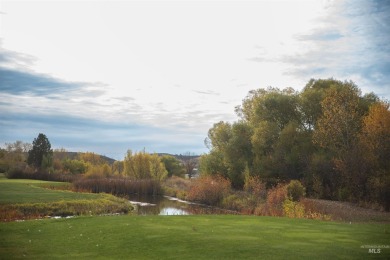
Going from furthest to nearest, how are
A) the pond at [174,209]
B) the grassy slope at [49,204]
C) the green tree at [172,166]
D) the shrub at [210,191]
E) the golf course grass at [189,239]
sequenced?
the green tree at [172,166] < the shrub at [210,191] < the pond at [174,209] < the grassy slope at [49,204] < the golf course grass at [189,239]

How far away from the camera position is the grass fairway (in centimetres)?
1253

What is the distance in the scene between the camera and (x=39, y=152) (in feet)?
224

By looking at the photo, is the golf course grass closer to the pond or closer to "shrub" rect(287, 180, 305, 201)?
"shrub" rect(287, 180, 305, 201)

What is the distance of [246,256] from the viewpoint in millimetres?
12008

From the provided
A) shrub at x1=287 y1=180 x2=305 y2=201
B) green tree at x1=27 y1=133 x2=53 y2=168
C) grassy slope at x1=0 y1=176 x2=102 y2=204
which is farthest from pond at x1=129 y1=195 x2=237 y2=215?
green tree at x1=27 y1=133 x2=53 y2=168

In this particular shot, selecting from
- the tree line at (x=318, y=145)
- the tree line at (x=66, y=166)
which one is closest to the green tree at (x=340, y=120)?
the tree line at (x=318, y=145)

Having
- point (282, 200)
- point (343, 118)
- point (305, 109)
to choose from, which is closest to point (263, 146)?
point (305, 109)

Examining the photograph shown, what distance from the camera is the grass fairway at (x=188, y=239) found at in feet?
41.1

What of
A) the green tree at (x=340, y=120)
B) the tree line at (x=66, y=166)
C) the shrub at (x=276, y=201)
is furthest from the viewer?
the tree line at (x=66, y=166)

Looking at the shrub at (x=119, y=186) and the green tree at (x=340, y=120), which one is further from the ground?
the green tree at (x=340, y=120)

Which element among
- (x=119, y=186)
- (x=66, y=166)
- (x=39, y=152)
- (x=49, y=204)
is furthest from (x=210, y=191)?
(x=66, y=166)

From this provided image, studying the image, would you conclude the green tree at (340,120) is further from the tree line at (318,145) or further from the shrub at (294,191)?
the shrub at (294,191)

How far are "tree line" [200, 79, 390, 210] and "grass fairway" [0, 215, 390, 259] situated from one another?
17.6 meters

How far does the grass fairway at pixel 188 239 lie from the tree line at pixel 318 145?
692 inches
